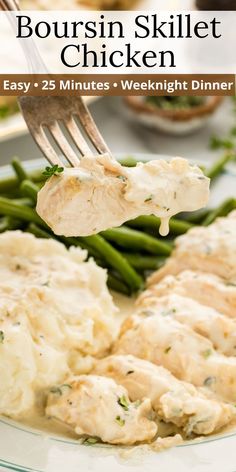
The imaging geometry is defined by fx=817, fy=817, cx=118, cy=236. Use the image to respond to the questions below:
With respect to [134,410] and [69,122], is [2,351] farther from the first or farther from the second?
[69,122]

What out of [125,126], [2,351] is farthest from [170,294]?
[125,126]

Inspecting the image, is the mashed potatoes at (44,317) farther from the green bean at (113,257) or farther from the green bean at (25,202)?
the green bean at (25,202)

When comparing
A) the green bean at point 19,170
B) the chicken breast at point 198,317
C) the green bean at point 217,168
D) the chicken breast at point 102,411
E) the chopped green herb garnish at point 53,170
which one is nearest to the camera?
the chopped green herb garnish at point 53,170

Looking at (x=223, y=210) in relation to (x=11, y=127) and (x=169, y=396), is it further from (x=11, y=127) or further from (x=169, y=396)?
(x=169, y=396)

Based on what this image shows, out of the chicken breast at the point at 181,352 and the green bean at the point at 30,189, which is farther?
the green bean at the point at 30,189

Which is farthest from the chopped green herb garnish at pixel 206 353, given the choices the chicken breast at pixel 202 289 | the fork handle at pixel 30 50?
the fork handle at pixel 30 50

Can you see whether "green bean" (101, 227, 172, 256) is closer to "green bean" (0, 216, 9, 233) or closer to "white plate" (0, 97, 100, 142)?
"green bean" (0, 216, 9, 233)

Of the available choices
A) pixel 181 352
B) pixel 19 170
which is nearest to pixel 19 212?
pixel 19 170
